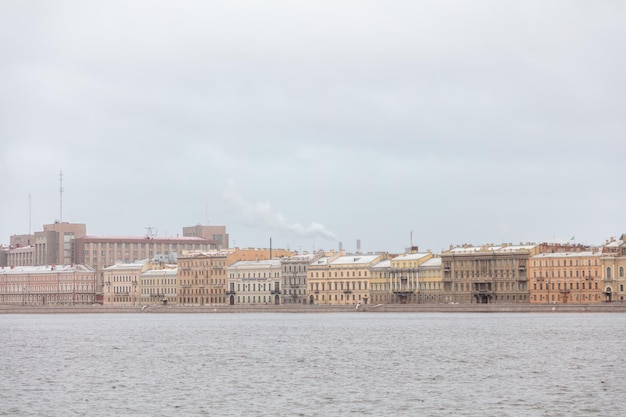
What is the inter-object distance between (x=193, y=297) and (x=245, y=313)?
14.4 meters

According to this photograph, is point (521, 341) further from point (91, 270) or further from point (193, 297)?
point (91, 270)

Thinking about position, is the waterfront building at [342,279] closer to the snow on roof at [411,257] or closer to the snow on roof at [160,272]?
the snow on roof at [411,257]

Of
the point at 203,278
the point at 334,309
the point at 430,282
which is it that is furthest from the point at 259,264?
the point at 430,282

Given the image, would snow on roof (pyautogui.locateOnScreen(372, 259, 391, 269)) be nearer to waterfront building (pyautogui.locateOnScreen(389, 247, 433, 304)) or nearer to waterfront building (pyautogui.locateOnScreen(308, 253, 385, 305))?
waterfront building (pyautogui.locateOnScreen(308, 253, 385, 305))

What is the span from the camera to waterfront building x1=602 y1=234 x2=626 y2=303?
122562 millimetres

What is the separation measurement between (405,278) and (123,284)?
49.6 m

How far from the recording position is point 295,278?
15075 centimetres

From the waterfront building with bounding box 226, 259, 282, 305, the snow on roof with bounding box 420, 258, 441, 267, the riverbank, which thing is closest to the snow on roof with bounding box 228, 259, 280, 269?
the waterfront building with bounding box 226, 259, 282, 305

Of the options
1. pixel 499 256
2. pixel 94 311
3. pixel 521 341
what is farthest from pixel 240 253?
pixel 521 341

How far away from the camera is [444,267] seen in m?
135

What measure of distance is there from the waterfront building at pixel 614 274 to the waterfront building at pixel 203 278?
51.5 m

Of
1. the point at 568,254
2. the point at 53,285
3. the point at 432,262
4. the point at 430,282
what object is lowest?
the point at 430,282

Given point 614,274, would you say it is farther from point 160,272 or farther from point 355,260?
point 160,272

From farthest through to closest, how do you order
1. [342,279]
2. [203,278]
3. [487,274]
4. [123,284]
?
[123,284]
[203,278]
[342,279]
[487,274]
